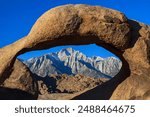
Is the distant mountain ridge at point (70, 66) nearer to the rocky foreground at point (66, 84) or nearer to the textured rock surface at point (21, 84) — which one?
the rocky foreground at point (66, 84)

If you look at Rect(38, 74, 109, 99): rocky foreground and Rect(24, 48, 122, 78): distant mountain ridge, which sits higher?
Rect(24, 48, 122, 78): distant mountain ridge

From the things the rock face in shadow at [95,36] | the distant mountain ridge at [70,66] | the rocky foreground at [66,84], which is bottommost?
the rock face in shadow at [95,36]

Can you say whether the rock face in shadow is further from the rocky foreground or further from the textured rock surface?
the rocky foreground

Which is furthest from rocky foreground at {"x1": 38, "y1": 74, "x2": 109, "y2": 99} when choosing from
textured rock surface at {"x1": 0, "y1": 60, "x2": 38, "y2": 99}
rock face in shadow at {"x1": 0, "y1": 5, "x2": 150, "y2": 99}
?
rock face in shadow at {"x1": 0, "y1": 5, "x2": 150, "y2": 99}

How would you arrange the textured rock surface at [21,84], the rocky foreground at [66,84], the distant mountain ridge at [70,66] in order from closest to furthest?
the textured rock surface at [21,84], the rocky foreground at [66,84], the distant mountain ridge at [70,66]

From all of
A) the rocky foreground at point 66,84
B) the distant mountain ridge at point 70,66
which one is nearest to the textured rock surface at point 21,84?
the rocky foreground at point 66,84

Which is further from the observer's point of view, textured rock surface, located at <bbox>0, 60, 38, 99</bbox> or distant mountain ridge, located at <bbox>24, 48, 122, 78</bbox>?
distant mountain ridge, located at <bbox>24, 48, 122, 78</bbox>

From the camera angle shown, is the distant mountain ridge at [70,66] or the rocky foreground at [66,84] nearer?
the rocky foreground at [66,84]

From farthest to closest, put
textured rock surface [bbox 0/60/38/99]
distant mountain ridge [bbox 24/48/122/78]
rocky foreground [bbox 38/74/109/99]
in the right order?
1. distant mountain ridge [bbox 24/48/122/78]
2. rocky foreground [bbox 38/74/109/99]
3. textured rock surface [bbox 0/60/38/99]

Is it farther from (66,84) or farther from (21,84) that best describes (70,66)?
(21,84)
